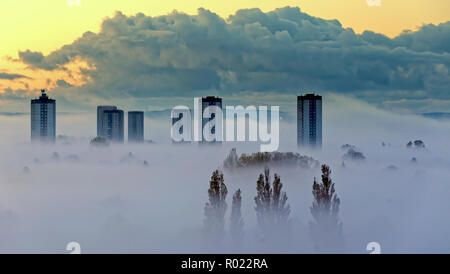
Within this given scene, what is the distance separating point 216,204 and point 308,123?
11.2 meters

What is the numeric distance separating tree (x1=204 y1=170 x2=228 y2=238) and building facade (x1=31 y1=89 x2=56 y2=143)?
1280cm

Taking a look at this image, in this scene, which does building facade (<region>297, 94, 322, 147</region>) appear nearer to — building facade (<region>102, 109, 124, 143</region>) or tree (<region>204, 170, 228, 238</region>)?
tree (<region>204, 170, 228, 238</region>)

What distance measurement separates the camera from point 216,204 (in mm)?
30875

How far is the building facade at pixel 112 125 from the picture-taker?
46.6 meters

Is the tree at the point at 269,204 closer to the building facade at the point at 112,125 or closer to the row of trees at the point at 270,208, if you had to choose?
the row of trees at the point at 270,208

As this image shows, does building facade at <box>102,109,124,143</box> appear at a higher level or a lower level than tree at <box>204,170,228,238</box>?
higher

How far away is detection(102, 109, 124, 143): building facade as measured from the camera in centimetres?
4662

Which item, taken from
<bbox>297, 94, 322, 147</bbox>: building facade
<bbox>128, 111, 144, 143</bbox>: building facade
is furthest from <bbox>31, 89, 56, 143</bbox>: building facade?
<bbox>297, 94, 322, 147</bbox>: building facade

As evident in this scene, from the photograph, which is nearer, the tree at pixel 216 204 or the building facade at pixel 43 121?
the tree at pixel 216 204

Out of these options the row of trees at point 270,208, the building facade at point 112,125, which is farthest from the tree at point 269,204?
the building facade at point 112,125

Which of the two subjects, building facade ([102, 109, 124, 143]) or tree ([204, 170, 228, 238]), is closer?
tree ([204, 170, 228, 238])

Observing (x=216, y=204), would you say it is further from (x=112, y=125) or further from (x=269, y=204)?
(x=112, y=125)

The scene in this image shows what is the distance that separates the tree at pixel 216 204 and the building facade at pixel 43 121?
12798 millimetres
